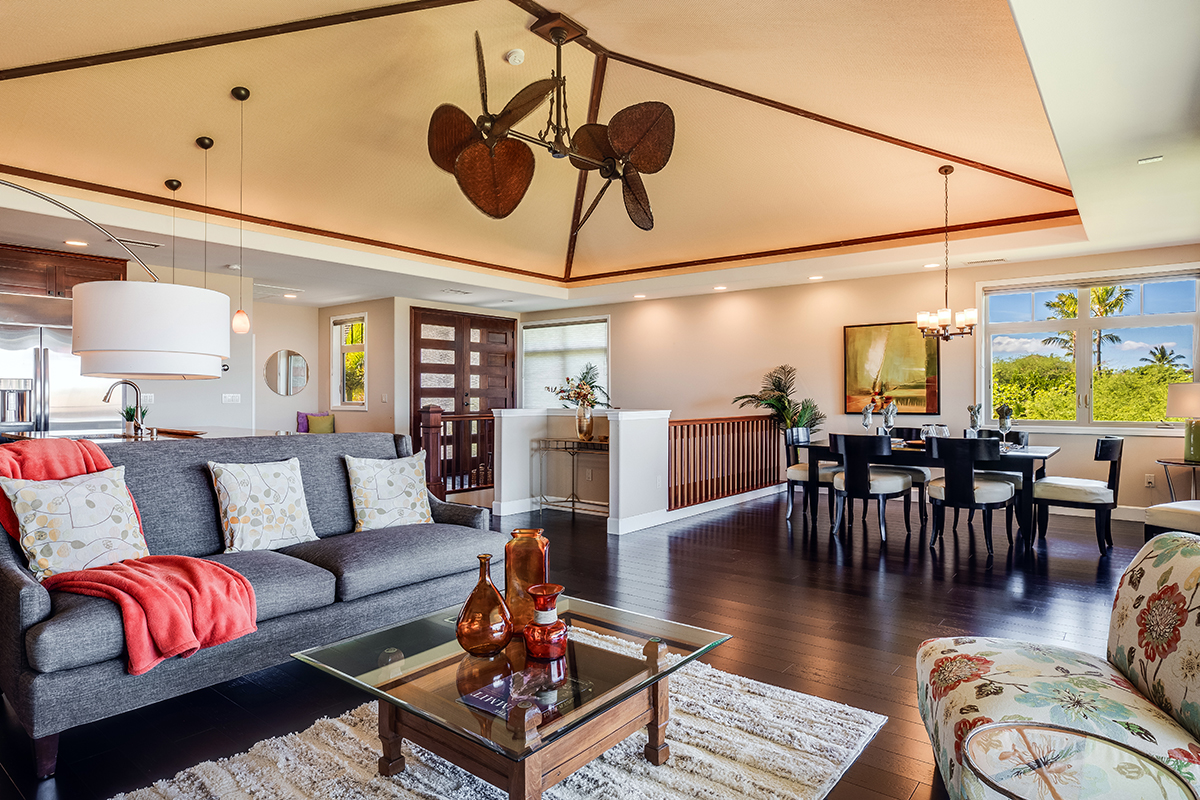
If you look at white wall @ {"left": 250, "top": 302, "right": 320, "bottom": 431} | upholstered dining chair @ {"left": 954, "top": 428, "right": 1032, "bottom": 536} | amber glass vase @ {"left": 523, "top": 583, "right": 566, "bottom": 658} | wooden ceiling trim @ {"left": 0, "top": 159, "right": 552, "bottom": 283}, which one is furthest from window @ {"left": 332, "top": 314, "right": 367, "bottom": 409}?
amber glass vase @ {"left": 523, "top": 583, "right": 566, "bottom": 658}

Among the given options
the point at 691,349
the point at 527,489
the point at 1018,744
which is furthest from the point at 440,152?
the point at 691,349

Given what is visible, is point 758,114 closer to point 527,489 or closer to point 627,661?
point 527,489

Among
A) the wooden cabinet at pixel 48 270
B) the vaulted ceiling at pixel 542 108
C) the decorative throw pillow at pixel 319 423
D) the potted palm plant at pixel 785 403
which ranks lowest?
the decorative throw pillow at pixel 319 423

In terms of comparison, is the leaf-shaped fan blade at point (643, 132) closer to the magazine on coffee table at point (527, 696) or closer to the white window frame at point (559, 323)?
the magazine on coffee table at point (527, 696)

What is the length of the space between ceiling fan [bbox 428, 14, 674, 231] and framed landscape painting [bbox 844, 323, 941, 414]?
4.47m

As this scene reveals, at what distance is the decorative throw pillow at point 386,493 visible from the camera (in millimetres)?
3664

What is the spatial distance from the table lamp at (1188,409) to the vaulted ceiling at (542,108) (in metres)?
1.69

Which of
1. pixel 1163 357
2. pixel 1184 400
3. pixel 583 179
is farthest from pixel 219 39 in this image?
pixel 1163 357

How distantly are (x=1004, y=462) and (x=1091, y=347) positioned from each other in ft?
8.36

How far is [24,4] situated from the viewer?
353 centimetres

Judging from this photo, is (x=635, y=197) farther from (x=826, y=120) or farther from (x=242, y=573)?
(x=242, y=573)

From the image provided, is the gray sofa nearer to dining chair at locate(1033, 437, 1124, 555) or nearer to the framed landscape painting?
dining chair at locate(1033, 437, 1124, 555)

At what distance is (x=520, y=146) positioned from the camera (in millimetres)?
3779

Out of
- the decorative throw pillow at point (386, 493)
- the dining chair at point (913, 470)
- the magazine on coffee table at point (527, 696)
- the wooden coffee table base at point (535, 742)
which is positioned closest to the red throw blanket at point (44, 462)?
the decorative throw pillow at point (386, 493)
